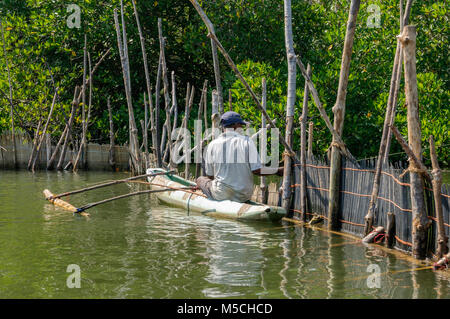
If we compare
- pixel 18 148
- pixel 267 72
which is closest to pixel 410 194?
pixel 267 72

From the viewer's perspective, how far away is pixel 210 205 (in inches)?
350

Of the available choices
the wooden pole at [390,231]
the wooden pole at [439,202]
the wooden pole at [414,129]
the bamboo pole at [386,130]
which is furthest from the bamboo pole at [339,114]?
the wooden pole at [439,202]

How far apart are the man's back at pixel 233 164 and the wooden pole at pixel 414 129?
8.96 ft

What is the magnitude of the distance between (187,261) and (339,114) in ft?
8.53

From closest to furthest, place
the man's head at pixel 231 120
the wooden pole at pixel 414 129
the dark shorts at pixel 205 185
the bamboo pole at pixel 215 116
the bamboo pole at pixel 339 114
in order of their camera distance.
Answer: the wooden pole at pixel 414 129
the bamboo pole at pixel 339 114
the man's head at pixel 231 120
the dark shorts at pixel 205 185
the bamboo pole at pixel 215 116

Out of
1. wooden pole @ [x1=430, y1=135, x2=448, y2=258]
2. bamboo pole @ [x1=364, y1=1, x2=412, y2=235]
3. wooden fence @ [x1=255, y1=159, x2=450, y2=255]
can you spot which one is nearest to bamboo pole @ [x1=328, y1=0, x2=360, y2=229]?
wooden fence @ [x1=255, y1=159, x2=450, y2=255]

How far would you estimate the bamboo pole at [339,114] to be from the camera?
7156 mm

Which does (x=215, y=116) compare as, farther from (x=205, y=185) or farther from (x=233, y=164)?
(x=233, y=164)

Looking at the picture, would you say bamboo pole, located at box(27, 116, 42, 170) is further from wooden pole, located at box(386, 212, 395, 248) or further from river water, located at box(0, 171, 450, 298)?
wooden pole, located at box(386, 212, 395, 248)

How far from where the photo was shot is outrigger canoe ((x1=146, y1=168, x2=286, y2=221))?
8070 mm

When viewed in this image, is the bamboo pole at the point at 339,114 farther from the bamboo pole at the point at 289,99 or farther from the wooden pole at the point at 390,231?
the wooden pole at the point at 390,231

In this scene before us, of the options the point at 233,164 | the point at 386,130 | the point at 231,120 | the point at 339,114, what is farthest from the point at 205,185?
the point at 386,130

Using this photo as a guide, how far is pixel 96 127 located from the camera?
733 inches
